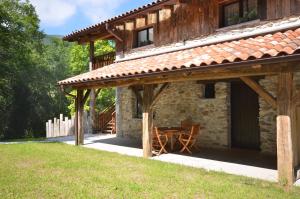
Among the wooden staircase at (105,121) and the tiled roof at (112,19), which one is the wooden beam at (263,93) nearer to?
the tiled roof at (112,19)

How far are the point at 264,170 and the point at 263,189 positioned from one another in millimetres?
1574

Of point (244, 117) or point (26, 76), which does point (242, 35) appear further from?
point (26, 76)

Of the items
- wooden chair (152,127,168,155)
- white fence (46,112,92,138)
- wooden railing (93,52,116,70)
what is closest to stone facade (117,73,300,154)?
wooden chair (152,127,168,155)

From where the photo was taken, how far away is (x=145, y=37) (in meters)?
13.0

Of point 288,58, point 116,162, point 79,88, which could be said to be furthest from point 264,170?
point 79,88

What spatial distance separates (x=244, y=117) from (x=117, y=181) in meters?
5.37

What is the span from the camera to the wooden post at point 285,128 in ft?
18.7

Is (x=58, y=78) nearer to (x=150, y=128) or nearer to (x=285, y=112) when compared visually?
(x=150, y=128)

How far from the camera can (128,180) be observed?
6.34 metres

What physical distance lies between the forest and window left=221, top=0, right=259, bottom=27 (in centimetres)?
1477

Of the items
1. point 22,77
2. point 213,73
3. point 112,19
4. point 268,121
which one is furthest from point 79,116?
point 22,77

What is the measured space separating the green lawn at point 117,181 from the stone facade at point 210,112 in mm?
3142

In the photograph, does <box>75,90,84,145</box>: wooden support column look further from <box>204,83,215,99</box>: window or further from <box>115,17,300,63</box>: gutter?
<box>204,83,215,99</box>: window

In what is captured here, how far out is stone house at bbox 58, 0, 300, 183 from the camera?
586 centimetres
